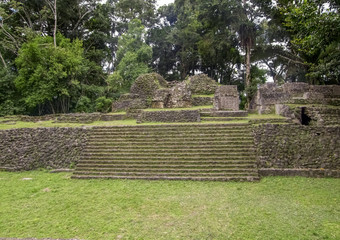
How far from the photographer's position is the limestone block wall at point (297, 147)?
769 centimetres

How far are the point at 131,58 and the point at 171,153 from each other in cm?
1322

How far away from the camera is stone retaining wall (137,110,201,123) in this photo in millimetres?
11031

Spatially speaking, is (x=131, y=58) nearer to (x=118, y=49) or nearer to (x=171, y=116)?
(x=118, y=49)

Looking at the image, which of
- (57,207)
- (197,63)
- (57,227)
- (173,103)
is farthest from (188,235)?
(197,63)

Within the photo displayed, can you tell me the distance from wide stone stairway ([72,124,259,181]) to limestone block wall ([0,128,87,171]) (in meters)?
0.68

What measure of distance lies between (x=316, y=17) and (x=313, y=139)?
4.27 meters

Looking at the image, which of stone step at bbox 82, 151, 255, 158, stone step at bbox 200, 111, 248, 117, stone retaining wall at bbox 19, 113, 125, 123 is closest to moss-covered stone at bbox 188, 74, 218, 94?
stone step at bbox 200, 111, 248, 117

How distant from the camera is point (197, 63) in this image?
2648 centimetres

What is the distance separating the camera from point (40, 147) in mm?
9430

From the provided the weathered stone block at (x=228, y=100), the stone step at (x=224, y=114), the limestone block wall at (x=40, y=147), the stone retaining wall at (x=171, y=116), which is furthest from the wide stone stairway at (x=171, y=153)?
the weathered stone block at (x=228, y=100)

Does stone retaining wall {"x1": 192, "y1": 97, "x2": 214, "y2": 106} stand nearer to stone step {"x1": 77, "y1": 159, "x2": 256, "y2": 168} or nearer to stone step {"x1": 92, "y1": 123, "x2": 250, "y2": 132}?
stone step {"x1": 92, "y1": 123, "x2": 250, "y2": 132}

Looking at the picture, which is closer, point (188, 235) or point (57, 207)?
point (188, 235)

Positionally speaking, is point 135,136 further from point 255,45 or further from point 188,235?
point 255,45

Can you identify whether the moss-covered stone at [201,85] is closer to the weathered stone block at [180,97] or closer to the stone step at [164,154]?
the weathered stone block at [180,97]
